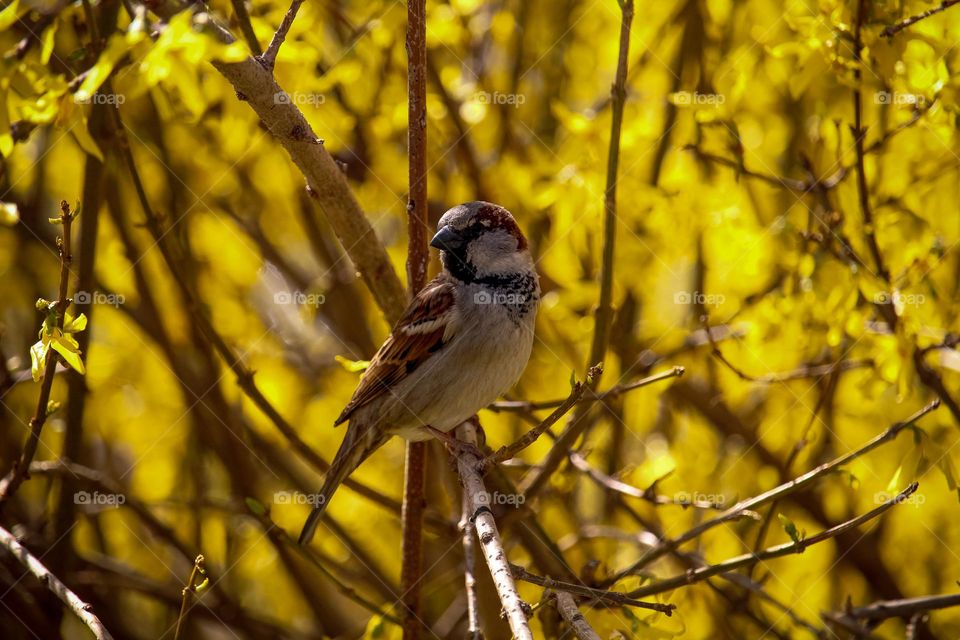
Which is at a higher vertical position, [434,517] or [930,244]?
[930,244]

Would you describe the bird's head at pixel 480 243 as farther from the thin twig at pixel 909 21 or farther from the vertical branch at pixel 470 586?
the thin twig at pixel 909 21

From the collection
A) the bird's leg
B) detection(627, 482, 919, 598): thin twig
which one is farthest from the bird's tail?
detection(627, 482, 919, 598): thin twig

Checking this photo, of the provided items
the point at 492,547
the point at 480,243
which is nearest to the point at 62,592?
the point at 492,547

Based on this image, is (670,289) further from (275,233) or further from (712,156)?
(275,233)

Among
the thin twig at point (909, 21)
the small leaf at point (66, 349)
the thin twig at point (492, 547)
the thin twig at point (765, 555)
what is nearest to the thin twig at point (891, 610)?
the thin twig at point (765, 555)

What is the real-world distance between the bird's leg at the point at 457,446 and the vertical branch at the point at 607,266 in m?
0.24

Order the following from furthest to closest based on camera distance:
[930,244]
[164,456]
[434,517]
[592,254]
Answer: [164,456] < [592,254] < [434,517] < [930,244]

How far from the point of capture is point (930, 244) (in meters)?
2.87

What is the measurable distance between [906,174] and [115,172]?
295cm

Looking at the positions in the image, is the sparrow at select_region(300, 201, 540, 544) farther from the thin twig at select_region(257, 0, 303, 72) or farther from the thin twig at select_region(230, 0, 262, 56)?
the thin twig at select_region(257, 0, 303, 72)

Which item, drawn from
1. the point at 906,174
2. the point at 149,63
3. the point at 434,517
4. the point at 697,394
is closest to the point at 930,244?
the point at 906,174

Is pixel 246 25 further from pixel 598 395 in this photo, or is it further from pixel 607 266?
pixel 598 395

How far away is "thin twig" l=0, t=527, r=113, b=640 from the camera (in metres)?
2.02

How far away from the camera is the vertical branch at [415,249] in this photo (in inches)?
98.9
